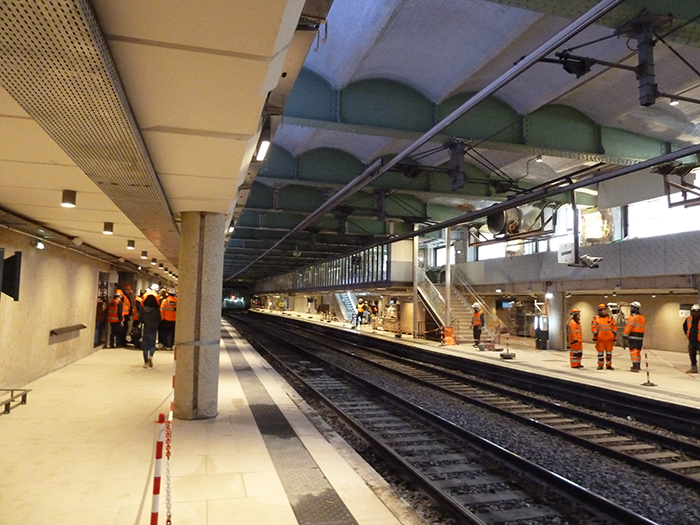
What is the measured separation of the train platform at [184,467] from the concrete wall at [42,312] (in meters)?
0.94

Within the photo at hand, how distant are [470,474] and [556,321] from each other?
615 inches

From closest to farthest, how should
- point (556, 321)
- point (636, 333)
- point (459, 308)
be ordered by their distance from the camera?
point (636, 333), point (556, 321), point (459, 308)

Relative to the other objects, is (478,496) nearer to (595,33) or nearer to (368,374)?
(595,33)

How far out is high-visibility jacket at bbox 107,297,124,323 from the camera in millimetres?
16702

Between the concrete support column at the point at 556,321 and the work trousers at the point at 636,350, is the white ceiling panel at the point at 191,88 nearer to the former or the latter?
the work trousers at the point at 636,350

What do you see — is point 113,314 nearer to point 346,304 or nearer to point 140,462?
point 140,462

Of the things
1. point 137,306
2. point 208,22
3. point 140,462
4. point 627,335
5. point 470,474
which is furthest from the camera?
point 137,306

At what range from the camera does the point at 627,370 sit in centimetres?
1409

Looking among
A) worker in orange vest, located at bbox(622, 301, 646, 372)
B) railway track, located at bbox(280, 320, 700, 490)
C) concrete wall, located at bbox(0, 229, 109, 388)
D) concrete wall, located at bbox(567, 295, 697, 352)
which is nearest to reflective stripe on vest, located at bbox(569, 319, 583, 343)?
worker in orange vest, located at bbox(622, 301, 646, 372)

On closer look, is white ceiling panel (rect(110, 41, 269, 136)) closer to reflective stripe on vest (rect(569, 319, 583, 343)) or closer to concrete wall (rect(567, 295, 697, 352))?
reflective stripe on vest (rect(569, 319, 583, 343))

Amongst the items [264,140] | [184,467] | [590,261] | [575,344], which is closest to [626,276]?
[590,261]

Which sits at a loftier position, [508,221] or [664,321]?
[508,221]

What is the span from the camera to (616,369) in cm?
1436

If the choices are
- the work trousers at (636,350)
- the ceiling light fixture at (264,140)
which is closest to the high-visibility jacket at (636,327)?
the work trousers at (636,350)
